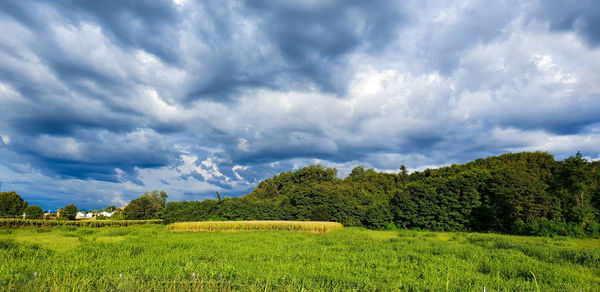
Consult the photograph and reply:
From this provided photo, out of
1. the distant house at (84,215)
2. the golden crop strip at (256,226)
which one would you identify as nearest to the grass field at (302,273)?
the golden crop strip at (256,226)

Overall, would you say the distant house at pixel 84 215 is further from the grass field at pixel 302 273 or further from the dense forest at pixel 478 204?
the grass field at pixel 302 273

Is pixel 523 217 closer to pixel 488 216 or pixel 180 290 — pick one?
pixel 488 216

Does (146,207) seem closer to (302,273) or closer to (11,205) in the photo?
(11,205)

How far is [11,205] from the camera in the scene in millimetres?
49406

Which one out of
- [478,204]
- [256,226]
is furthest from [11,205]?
[478,204]

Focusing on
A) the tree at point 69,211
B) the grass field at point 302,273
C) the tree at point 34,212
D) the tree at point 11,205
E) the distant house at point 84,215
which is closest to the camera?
the grass field at point 302,273

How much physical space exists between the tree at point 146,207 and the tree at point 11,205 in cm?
1780

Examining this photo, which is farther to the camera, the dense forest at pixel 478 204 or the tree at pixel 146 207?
the tree at pixel 146 207

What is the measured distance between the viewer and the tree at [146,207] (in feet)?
217

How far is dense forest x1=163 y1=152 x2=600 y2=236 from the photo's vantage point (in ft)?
66.4

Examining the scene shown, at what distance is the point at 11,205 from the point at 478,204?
66.7 meters

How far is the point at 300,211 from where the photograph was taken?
37.9m

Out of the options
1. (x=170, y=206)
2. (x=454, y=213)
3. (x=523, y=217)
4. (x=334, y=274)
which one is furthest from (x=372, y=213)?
(x=170, y=206)

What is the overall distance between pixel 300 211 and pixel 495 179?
69.5 ft
